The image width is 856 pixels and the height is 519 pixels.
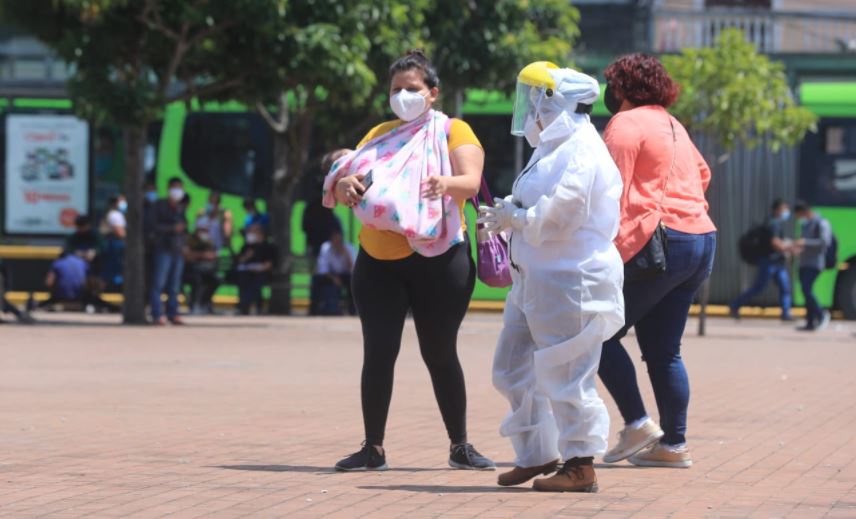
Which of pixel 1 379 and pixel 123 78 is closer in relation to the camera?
pixel 1 379

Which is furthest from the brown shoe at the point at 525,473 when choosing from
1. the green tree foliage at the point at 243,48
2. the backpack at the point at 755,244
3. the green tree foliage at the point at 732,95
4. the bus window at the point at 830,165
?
the bus window at the point at 830,165

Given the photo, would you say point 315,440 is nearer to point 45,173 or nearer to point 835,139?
point 45,173

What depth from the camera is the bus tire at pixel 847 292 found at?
25.2m

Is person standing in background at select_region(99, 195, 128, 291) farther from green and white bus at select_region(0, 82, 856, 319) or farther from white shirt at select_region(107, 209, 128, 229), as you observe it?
green and white bus at select_region(0, 82, 856, 319)

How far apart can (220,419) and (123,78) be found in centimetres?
1134

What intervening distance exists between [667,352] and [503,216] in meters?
1.45

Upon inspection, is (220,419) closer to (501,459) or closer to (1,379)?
(501,459)

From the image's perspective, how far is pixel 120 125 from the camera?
19734mm

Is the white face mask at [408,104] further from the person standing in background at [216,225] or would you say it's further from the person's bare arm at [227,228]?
the person's bare arm at [227,228]

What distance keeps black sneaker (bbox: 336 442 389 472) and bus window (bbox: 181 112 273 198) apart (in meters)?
19.2

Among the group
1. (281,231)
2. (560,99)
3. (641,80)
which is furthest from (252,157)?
(560,99)

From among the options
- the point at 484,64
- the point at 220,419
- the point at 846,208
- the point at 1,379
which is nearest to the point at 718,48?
the point at 484,64

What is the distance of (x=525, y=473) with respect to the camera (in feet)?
22.6

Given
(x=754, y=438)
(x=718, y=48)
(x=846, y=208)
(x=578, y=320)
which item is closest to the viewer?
(x=578, y=320)
